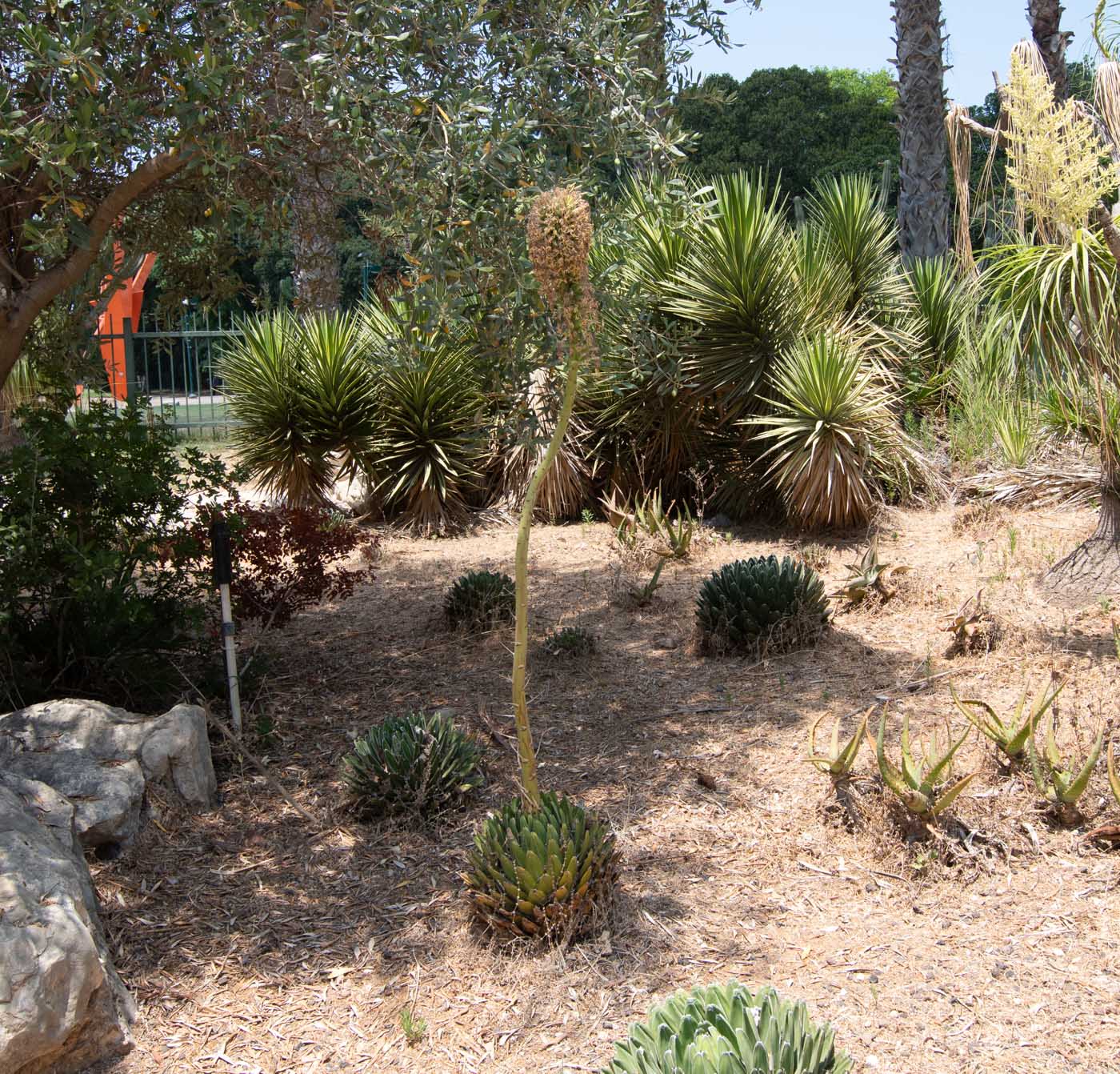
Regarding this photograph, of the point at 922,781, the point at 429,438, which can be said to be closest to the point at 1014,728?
the point at 922,781

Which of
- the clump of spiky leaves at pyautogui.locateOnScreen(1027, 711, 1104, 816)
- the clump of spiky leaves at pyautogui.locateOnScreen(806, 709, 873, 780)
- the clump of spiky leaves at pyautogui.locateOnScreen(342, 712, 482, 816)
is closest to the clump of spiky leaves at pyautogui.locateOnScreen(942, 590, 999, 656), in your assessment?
the clump of spiky leaves at pyautogui.locateOnScreen(1027, 711, 1104, 816)

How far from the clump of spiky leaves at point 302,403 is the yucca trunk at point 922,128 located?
5734mm

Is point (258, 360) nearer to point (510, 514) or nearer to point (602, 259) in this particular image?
point (510, 514)

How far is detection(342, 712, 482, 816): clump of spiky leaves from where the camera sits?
14.4 ft

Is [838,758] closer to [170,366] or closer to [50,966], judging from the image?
[50,966]

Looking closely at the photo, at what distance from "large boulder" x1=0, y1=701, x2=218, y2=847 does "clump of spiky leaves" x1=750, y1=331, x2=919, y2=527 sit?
4.97 m

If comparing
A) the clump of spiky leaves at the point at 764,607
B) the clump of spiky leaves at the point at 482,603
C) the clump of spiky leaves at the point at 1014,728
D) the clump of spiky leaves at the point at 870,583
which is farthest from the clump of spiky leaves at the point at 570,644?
the clump of spiky leaves at the point at 1014,728

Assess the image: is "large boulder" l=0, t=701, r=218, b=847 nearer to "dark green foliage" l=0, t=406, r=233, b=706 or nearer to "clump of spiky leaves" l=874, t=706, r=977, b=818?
"dark green foliage" l=0, t=406, r=233, b=706

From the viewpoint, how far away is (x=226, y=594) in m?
4.90

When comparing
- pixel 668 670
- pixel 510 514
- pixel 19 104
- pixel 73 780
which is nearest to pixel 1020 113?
pixel 668 670

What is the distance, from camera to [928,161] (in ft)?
36.2

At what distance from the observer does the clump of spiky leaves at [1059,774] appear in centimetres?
388

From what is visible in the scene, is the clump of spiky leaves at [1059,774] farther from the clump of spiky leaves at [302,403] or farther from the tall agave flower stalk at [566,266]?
the clump of spiky leaves at [302,403]

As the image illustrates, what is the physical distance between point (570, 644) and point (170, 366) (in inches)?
377
